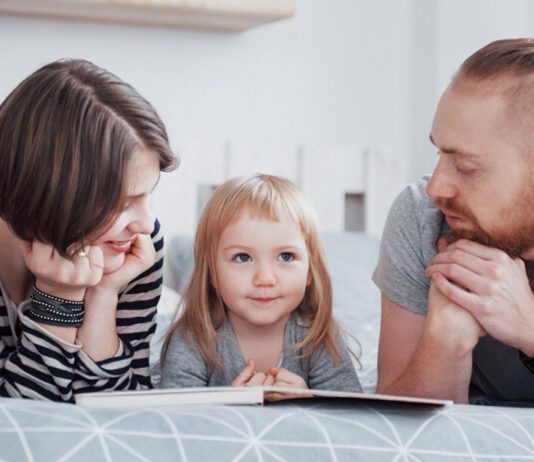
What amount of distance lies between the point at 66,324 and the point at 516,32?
6.22 ft

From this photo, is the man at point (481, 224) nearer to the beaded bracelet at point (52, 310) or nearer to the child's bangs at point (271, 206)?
the child's bangs at point (271, 206)

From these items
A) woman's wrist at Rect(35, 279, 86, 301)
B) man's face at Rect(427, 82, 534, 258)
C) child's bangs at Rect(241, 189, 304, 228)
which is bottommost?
woman's wrist at Rect(35, 279, 86, 301)

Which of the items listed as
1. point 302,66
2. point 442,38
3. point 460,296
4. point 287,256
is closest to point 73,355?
point 287,256

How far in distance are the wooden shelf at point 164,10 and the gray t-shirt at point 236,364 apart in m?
1.33

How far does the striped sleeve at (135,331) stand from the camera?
1238 mm

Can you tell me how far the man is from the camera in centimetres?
124

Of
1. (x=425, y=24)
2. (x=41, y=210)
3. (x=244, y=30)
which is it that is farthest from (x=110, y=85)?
(x=425, y=24)

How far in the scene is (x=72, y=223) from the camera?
3.62ft

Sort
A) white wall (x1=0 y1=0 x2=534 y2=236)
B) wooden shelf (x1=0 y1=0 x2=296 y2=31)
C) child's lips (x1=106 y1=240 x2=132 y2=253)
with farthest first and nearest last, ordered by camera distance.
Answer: white wall (x1=0 y1=0 x2=534 y2=236), wooden shelf (x1=0 y1=0 x2=296 y2=31), child's lips (x1=106 y1=240 x2=132 y2=253)

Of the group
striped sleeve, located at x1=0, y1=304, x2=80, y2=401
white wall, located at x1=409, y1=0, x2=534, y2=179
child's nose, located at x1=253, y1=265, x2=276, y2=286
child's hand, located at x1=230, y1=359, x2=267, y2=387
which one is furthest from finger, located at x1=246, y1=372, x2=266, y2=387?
white wall, located at x1=409, y1=0, x2=534, y2=179

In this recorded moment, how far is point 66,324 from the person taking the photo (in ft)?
3.92

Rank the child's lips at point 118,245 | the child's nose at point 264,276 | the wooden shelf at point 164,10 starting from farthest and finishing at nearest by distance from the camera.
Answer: the wooden shelf at point 164,10 < the child's nose at point 264,276 < the child's lips at point 118,245

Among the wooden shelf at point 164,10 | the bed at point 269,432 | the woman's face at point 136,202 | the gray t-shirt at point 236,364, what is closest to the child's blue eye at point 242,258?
the gray t-shirt at point 236,364

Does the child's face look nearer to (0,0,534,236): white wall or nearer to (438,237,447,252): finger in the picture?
(438,237,447,252): finger
